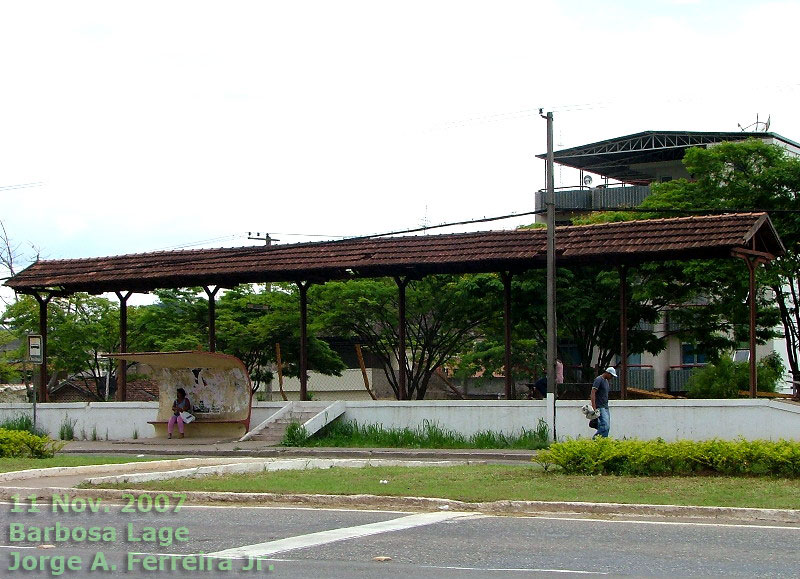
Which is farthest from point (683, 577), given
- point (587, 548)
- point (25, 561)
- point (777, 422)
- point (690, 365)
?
point (690, 365)

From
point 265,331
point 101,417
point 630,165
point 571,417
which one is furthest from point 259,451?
point 630,165

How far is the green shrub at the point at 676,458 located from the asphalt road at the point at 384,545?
397cm

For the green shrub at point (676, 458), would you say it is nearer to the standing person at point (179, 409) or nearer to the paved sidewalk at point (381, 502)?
the paved sidewalk at point (381, 502)

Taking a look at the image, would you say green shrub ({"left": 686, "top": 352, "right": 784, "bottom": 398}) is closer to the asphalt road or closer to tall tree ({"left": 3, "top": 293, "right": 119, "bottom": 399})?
tall tree ({"left": 3, "top": 293, "right": 119, "bottom": 399})

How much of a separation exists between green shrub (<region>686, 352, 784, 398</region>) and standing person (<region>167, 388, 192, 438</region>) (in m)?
15.6

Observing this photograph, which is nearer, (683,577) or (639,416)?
(683,577)

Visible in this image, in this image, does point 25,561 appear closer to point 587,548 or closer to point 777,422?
point 587,548

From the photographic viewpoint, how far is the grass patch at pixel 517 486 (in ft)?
46.5

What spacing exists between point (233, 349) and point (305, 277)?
9150mm

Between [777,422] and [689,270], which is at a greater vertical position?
[689,270]

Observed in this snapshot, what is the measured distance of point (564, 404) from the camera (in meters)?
26.9

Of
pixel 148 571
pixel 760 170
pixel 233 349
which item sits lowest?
pixel 148 571

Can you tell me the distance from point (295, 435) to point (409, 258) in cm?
542

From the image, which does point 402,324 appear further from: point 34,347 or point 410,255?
point 34,347
